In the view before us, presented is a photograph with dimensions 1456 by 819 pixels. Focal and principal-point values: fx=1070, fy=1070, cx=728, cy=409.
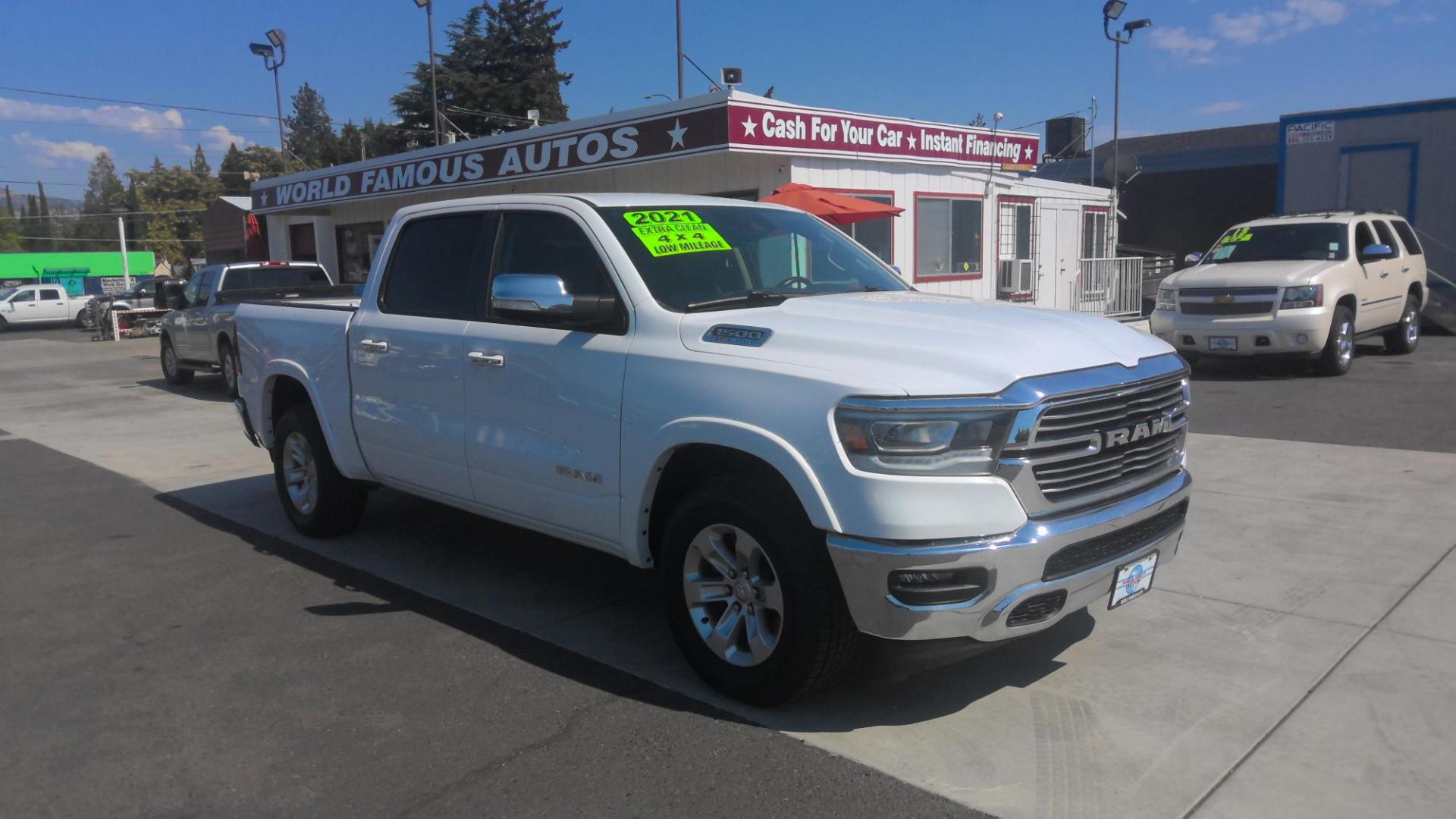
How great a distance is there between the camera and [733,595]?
4078 mm

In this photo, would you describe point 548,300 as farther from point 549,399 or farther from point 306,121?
point 306,121

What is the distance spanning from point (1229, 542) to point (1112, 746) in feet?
9.36

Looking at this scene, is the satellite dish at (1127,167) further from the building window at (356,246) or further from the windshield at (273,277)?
the building window at (356,246)

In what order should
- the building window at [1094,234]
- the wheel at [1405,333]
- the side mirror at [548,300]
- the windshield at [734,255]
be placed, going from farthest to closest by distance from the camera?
the building window at [1094,234], the wheel at [1405,333], the windshield at [734,255], the side mirror at [548,300]

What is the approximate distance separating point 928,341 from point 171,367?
16595 millimetres

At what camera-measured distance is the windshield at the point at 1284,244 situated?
13.1 m

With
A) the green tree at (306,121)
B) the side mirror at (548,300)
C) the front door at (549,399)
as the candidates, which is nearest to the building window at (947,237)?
the front door at (549,399)

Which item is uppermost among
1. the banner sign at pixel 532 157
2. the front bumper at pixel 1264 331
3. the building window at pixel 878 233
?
the banner sign at pixel 532 157

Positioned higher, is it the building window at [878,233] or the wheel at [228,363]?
the building window at [878,233]

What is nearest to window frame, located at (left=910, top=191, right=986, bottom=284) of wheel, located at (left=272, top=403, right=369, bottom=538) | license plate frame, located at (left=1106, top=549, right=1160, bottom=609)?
wheel, located at (left=272, top=403, right=369, bottom=538)

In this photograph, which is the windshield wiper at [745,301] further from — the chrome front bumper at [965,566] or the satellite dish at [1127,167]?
the satellite dish at [1127,167]

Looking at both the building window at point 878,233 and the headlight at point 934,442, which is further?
the building window at point 878,233

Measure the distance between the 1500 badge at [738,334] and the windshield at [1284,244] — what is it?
447 inches

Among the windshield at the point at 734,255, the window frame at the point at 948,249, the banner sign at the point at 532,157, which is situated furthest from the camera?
the window frame at the point at 948,249
